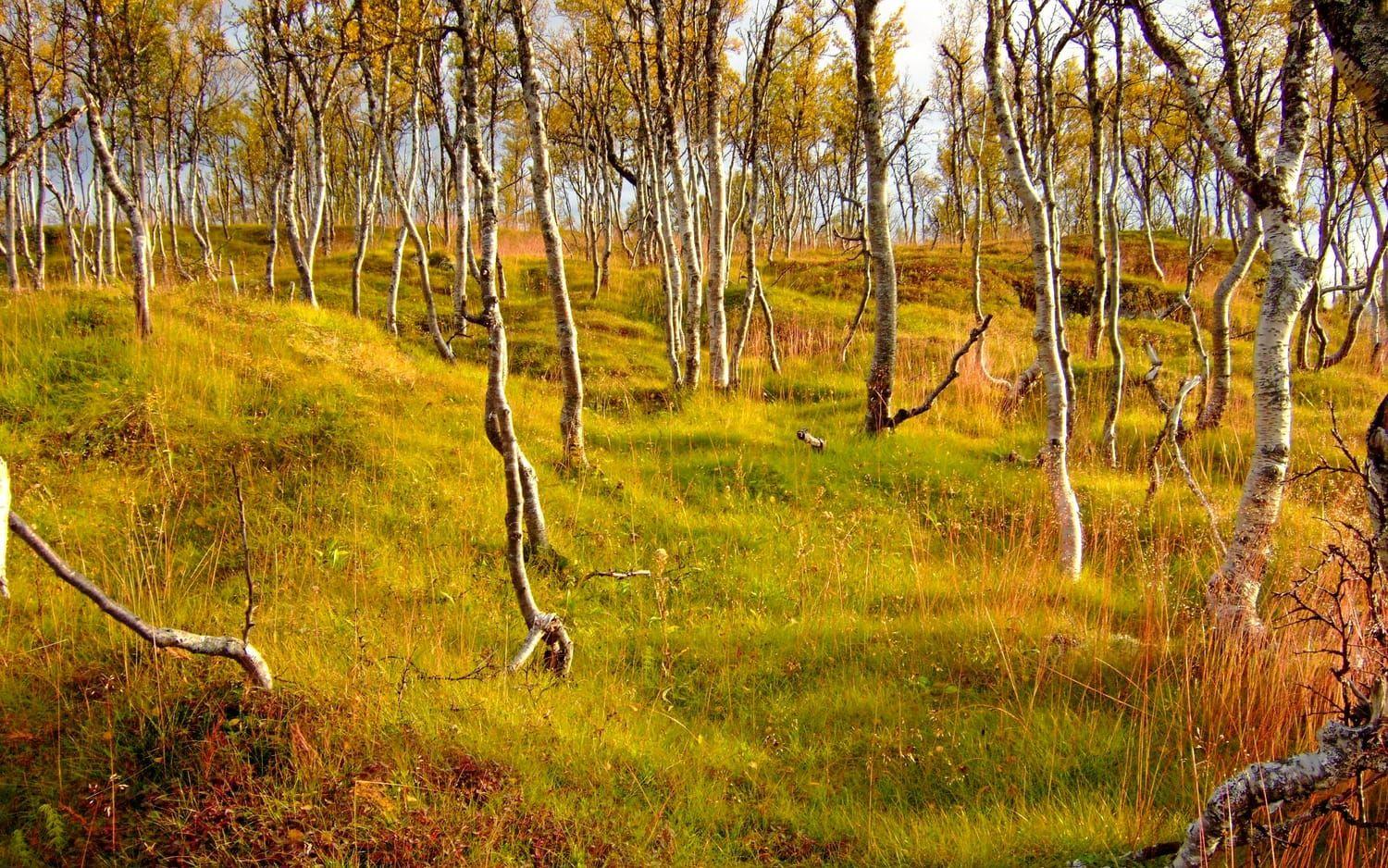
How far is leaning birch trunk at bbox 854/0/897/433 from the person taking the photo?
22.5ft

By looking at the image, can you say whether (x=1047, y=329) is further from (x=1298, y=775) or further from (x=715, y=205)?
(x=715, y=205)

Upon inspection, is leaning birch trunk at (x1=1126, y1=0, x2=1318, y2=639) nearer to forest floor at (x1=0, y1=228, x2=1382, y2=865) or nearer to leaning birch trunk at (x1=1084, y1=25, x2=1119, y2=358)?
forest floor at (x1=0, y1=228, x2=1382, y2=865)

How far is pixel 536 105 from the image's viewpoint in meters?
5.53

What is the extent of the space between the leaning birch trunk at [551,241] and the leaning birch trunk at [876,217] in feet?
10.6

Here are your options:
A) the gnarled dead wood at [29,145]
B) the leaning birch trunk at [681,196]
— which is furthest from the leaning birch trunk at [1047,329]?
the gnarled dead wood at [29,145]

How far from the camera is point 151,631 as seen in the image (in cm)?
243

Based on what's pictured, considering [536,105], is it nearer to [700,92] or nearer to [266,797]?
[266,797]

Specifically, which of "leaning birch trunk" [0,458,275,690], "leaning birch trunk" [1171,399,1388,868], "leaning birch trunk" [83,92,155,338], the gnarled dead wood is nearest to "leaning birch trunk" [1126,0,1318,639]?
"leaning birch trunk" [1171,399,1388,868]

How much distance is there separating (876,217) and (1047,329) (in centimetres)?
293

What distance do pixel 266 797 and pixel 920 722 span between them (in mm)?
2899

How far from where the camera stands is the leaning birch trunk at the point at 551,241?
17.7ft

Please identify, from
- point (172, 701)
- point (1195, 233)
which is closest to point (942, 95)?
point (1195, 233)

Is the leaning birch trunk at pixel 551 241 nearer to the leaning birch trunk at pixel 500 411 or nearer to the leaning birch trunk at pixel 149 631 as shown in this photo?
the leaning birch trunk at pixel 500 411

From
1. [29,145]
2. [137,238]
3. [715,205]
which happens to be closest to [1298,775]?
[29,145]
